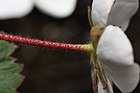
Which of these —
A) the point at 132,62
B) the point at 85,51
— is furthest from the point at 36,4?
the point at 132,62

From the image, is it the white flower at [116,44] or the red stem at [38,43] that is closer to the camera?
the white flower at [116,44]

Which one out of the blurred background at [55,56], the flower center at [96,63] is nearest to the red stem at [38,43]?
the flower center at [96,63]

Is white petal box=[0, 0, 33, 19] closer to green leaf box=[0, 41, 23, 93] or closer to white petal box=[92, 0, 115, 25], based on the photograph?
green leaf box=[0, 41, 23, 93]

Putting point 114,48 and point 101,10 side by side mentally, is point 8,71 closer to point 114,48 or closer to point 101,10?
point 101,10

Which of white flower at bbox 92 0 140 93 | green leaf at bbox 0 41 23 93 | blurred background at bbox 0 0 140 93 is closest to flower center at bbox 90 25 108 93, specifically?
white flower at bbox 92 0 140 93

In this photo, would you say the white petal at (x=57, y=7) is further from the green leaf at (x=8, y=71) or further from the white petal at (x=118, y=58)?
the white petal at (x=118, y=58)

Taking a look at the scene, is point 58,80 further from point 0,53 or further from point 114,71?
point 114,71
